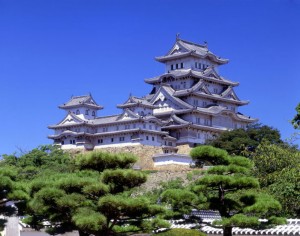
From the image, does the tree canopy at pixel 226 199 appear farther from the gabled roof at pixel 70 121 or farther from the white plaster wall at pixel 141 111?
the gabled roof at pixel 70 121

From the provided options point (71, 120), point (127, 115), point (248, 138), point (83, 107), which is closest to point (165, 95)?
point (127, 115)

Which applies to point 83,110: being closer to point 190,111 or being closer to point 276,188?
point 190,111

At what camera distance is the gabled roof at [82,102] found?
54906mm

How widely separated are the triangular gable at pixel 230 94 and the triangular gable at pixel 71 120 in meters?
13.5

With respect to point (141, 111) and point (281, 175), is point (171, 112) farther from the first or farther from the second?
point (281, 175)

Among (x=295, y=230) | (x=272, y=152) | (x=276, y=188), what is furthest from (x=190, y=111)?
(x=295, y=230)

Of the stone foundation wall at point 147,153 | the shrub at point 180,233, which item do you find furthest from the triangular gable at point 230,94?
the shrub at point 180,233

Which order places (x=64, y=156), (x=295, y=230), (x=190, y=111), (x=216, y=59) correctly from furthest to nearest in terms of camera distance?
(x=216, y=59) < (x=190, y=111) < (x=64, y=156) < (x=295, y=230)

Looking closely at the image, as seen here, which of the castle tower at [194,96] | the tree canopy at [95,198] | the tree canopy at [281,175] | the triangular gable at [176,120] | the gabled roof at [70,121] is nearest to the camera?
the tree canopy at [95,198]

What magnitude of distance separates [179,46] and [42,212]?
4433cm

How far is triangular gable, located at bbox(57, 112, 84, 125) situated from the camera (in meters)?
53.5

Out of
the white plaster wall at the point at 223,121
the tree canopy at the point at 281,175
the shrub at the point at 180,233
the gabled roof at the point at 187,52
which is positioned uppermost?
the gabled roof at the point at 187,52

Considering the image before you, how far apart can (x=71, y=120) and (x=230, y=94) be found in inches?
588

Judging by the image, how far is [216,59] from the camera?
58938 millimetres
